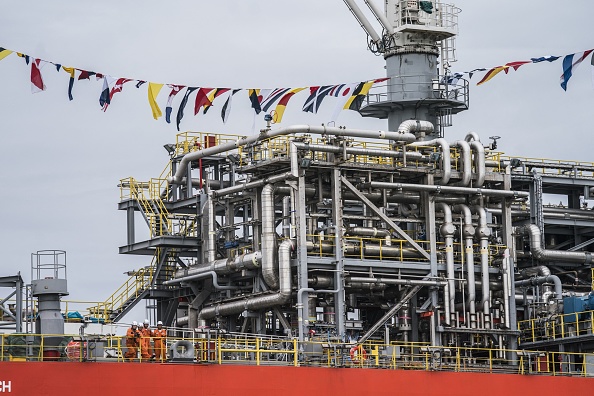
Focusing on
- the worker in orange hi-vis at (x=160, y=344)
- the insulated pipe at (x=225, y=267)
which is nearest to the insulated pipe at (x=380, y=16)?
the insulated pipe at (x=225, y=267)

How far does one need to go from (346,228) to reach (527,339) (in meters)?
9.60

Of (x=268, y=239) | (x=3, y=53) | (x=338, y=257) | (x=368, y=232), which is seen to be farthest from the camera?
(x=368, y=232)

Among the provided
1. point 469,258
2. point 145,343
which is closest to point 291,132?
point 469,258

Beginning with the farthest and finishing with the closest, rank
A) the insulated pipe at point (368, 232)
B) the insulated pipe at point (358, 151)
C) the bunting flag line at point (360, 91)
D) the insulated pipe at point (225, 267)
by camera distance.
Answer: the bunting flag line at point (360, 91), the insulated pipe at point (368, 232), the insulated pipe at point (225, 267), the insulated pipe at point (358, 151)

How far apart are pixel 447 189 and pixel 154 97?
42.1ft

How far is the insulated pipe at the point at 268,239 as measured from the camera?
5225cm

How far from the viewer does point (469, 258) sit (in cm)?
5509

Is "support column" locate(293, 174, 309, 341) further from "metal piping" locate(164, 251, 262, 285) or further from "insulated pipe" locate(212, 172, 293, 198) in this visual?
"metal piping" locate(164, 251, 262, 285)

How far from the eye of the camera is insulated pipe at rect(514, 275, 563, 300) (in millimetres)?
56375

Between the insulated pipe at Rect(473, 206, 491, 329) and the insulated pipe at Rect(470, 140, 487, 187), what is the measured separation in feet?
3.67

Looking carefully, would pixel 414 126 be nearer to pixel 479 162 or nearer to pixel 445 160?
pixel 445 160

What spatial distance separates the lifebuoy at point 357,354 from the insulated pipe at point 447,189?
729 cm

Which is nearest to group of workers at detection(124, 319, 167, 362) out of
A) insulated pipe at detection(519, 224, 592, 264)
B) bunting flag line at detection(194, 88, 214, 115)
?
bunting flag line at detection(194, 88, 214, 115)

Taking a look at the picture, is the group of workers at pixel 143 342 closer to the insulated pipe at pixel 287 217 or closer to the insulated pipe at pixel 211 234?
the insulated pipe at pixel 287 217
